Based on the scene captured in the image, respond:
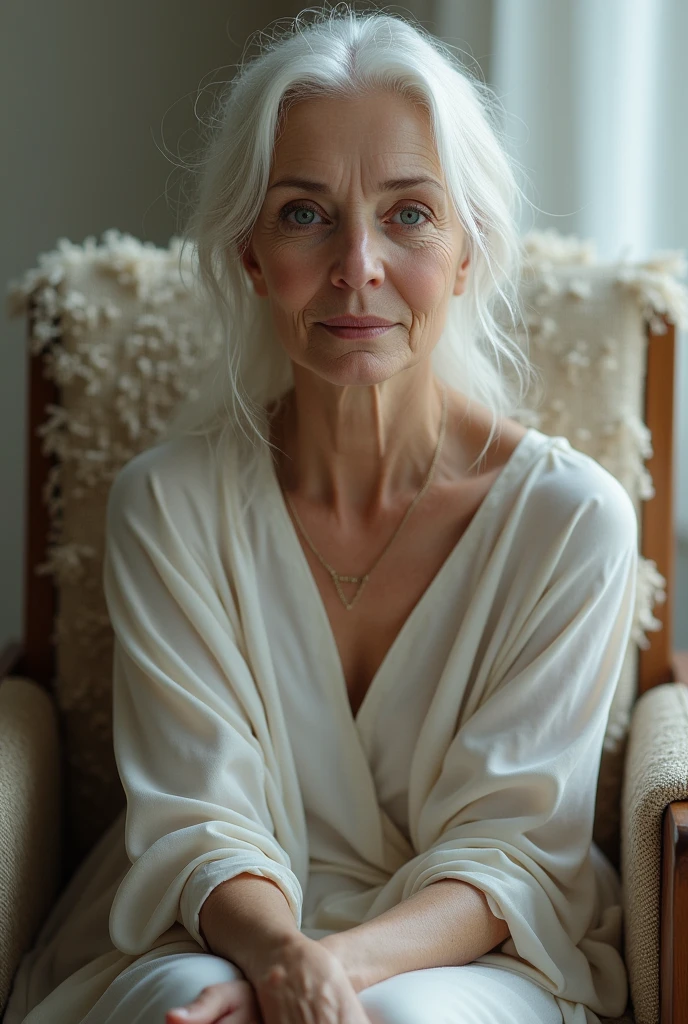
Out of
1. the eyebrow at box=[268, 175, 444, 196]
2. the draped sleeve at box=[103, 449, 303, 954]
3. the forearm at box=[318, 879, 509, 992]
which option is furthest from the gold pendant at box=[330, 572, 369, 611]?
the eyebrow at box=[268, 175, 444, 196]

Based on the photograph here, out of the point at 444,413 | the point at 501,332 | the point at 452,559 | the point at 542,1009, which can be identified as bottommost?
the point at 542,1009

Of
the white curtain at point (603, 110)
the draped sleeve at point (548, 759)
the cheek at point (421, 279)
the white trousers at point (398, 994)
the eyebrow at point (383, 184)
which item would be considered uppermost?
the white curtain at point (603, 110)

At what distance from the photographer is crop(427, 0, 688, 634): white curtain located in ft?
6.37

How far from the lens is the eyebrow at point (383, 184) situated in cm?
122

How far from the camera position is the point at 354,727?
1.36m

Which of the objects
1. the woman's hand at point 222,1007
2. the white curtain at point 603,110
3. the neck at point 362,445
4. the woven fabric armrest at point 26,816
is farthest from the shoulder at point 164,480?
the white curtain at point 603,110

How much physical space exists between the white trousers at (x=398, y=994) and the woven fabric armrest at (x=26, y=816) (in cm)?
20

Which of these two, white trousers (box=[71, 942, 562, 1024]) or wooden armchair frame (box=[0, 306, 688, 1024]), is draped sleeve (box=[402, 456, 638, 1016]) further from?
wooden armchair frame (box=[0, 306, 688, 1024])

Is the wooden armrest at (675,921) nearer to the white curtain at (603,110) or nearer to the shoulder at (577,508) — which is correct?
the shoulder at (577,508)

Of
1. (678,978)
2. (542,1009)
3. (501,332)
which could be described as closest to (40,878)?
(542,1009)

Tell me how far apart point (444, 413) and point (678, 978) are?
2.40 feet

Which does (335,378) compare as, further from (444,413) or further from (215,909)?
(215,909)

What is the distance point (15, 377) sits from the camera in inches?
101

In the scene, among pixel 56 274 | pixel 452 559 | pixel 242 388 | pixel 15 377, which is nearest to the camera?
pixel 452 559
